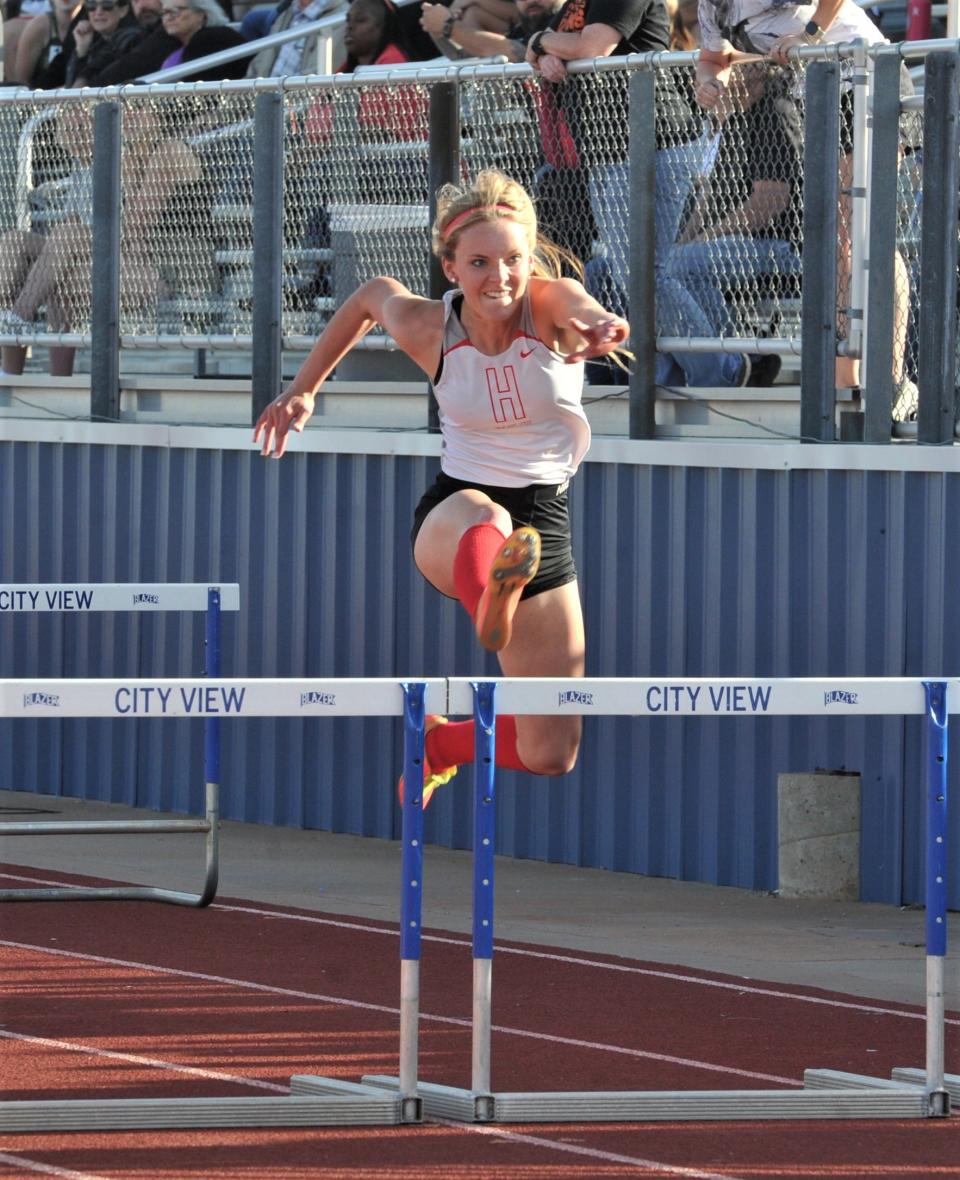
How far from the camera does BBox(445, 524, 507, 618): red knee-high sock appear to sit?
7012 millimetres

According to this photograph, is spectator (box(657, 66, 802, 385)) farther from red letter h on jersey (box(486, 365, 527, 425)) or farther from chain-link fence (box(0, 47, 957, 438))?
red letter h on jersey (box(486, 365, 527, 425))

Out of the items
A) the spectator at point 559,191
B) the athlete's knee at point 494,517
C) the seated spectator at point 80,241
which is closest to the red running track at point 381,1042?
the athlete's knee at point 494,517

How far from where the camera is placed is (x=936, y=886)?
6.26 metres

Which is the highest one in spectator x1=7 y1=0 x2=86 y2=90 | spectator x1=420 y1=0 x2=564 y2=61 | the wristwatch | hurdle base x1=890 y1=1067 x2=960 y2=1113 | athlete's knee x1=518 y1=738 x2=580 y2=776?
spectator x1=7 y1=0 x2=86 y2=90

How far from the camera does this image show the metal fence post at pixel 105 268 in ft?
40.9

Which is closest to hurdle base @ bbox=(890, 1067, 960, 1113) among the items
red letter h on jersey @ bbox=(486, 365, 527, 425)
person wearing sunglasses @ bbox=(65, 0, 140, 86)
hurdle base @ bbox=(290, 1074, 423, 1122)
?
hurdle base @ bbox=(290, 1074, 423, 1122)

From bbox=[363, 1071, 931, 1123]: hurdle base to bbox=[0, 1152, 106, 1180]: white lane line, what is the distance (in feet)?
3.12

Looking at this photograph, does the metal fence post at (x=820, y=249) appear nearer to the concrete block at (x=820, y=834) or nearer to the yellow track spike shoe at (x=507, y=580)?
the concrete block at (x=820, y=834)

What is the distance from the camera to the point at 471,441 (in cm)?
741

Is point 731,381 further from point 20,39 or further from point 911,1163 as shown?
point 20,39

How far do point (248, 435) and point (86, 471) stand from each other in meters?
1.28

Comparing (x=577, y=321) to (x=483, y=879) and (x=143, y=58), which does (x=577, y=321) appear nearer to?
(x=483, y=879)

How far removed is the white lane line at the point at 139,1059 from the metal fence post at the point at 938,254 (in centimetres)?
429

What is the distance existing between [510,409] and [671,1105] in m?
2.13
